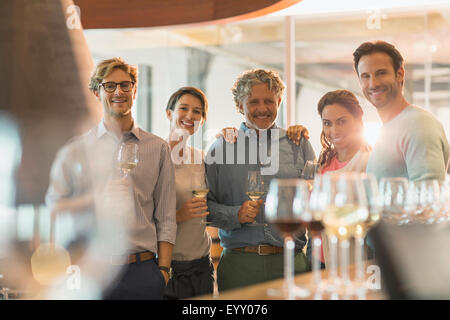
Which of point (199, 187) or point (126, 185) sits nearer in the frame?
point (126, 185)

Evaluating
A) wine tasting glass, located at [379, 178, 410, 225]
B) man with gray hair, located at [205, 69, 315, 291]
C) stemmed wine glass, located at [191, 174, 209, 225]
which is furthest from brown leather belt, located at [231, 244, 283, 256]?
wine tasting glass, located at [379, 178, 410, 225]

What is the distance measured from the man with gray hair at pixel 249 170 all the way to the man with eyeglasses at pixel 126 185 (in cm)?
27

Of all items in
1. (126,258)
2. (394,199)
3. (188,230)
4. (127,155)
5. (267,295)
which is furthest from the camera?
(188,230)

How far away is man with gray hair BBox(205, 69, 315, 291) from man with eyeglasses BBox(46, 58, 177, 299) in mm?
274

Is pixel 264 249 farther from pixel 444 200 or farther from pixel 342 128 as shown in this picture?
pixel 444 200

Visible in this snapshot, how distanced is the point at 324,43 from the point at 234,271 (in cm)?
251

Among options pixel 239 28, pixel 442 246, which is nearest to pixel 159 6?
pixel 442 246

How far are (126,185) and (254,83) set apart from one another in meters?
A: 0.80

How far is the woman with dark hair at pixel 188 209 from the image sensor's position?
7.79 ft

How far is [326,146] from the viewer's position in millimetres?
2543

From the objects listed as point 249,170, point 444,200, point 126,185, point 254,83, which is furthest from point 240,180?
point 444,200

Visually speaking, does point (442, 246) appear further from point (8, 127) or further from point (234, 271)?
point (8, 127)

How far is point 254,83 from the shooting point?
2447 millimetres

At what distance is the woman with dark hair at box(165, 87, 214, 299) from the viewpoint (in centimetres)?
237
